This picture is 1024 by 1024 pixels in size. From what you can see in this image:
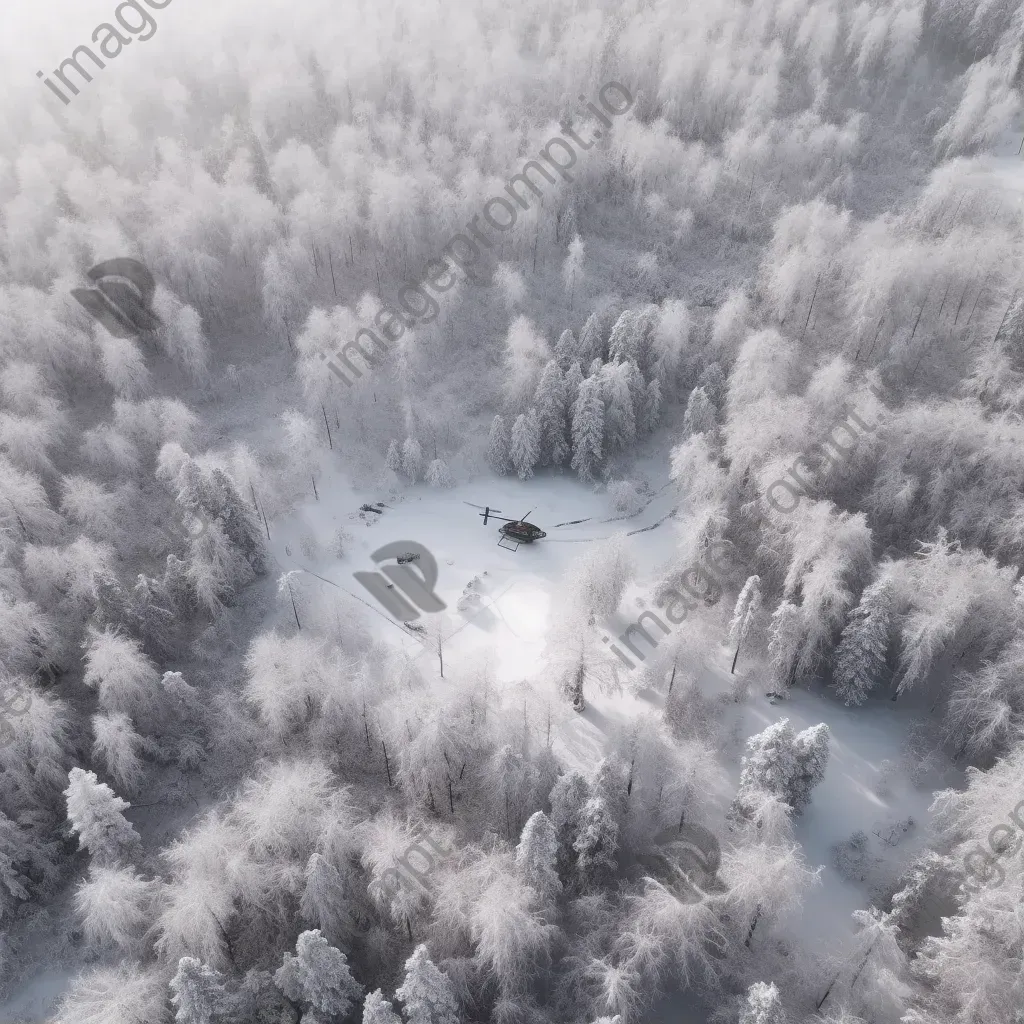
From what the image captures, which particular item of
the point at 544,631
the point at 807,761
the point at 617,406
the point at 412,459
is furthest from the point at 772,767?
the point at 412,459

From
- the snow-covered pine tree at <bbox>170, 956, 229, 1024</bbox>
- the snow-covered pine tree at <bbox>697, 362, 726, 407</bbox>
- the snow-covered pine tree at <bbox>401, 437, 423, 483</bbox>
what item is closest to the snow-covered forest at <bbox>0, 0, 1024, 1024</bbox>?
the snow-covered pine tree at <bbox>170, 956, 229, 1024</bbox>

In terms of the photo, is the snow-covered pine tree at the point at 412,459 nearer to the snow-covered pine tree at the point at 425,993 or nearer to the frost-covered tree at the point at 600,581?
the frost-covered tree at the point at 600,581

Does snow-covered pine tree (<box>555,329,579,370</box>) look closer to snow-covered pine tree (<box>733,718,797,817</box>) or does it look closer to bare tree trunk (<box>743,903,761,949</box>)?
snow-covered pine tree (<box>733,718,797,817</box>)

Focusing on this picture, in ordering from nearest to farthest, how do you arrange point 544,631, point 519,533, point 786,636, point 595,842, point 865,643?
point 595,842 < point 865,643 < point 786,636 < point 544,631 < point 519,533

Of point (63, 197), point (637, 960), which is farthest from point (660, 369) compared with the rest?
point (63, 197)

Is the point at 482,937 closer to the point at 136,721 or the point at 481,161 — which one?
→ the point at 136,721

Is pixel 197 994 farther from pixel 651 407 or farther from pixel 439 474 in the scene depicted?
pixel 651 407

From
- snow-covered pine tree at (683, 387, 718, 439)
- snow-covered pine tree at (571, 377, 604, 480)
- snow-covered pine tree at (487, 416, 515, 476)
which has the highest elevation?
snow-covered pine tree at (683, 387, 718, 439)
